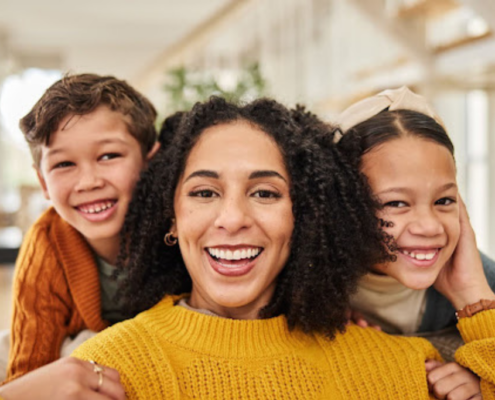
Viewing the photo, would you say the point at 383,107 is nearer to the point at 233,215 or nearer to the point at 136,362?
the point at 233,215

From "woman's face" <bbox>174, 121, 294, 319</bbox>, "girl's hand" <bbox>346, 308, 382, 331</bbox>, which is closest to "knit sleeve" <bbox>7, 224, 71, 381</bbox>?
"woman's face" <bbox>174, 121, 294, 319</bbox>

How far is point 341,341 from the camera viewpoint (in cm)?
137

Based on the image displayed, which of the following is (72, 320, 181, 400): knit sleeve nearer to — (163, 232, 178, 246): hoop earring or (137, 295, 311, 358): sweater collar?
(137, 295, 311, 358): sweater collar

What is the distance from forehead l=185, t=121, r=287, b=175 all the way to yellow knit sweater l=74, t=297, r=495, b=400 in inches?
13.5

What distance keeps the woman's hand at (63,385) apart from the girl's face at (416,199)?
75cm

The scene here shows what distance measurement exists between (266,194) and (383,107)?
1.42 feet

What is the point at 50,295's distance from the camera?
157 centimetres

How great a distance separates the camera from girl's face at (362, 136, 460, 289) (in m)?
1.37

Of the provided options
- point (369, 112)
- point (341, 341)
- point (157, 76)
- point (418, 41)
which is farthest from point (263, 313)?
point (157, 76)

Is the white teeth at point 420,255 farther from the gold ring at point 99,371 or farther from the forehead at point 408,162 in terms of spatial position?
the gold ring at point 99,371

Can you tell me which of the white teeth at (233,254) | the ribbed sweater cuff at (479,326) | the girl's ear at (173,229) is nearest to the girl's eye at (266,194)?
the white teeth at (233,254)

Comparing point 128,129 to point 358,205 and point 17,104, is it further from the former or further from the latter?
point 17,104

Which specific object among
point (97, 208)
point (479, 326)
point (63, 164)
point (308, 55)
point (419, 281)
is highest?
point (308, 55)

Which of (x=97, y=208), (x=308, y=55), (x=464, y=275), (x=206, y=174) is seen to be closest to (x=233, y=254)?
(x=206, y=174)
